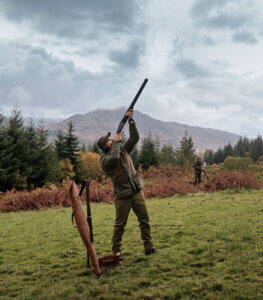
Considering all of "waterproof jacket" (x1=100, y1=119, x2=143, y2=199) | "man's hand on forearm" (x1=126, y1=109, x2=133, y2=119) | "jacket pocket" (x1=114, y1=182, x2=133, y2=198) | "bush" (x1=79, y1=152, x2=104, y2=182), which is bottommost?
"bush" (x1=79, y1=152, x2=104, y2=182)

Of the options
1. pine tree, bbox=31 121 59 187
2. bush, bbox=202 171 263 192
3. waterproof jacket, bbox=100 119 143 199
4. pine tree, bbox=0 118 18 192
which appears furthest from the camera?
pine tree, bbox=31 121 59 187

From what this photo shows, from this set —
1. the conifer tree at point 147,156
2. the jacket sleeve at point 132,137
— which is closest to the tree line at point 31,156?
the conifer tree at point 147,156

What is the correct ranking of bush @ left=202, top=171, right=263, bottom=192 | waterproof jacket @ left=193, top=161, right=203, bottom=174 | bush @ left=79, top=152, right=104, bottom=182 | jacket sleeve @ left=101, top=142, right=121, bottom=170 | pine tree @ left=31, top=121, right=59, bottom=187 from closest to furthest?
jacket sleeve @ left=101, top=142, right=121, bottom=170
bush @ left=202, top=171, right=263, bottom=192
waterproof jacket @ left=193, top=161, right=203, bottom=174
pine tree @ left=31, top=121, right=59, bottom=187
bush @ left=79, top=152, right=104, bottom=182

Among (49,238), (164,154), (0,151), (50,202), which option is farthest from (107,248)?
(164,154)

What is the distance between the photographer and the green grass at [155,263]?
13.3 feet

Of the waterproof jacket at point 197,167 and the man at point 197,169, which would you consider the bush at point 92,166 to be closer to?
the man at point 197,169

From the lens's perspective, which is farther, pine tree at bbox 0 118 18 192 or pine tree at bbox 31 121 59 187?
pine tree at bbox 31 121 59 187

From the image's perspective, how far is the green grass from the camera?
13.3ft

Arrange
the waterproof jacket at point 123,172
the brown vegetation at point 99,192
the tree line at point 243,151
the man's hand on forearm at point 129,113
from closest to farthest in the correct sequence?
the waterproof jacket at point 123,172 → the man's hand on forearm at point 129,113 → the brown vegetation at point 99,192 → the tree line at point 243,151

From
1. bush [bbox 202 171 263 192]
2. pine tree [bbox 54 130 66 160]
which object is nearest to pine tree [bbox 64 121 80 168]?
pine tree [bbox 54 130 66 160]

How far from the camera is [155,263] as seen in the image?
516 centimetres

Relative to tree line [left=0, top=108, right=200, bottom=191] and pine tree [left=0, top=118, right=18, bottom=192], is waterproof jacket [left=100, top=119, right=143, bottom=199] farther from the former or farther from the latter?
pine tree [left=0, top=118, right=18, bottom=192]

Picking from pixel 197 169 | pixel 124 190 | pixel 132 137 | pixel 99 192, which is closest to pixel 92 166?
pixel 197 169

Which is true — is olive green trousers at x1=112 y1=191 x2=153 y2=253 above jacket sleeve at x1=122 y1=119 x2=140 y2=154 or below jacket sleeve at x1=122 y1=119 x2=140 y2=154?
below
